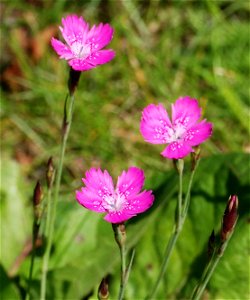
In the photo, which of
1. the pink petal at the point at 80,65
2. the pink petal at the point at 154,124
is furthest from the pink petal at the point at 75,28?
the pink petal at the point at 154,124

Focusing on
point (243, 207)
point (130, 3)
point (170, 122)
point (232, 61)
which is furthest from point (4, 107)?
point (170, 122)

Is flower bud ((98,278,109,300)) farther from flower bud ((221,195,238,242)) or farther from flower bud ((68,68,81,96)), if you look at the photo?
flower bud ((68,68,81,96))

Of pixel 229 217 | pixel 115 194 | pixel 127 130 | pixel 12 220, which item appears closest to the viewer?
pixel 229 217

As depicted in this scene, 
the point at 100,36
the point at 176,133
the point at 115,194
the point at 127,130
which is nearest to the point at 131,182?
the point at 115,194

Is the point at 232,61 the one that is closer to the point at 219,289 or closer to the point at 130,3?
the point at 130,3

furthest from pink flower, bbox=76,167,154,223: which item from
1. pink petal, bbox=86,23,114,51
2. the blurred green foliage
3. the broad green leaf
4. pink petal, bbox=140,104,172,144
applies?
the broad green leaf

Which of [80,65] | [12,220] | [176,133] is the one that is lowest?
[12,220]

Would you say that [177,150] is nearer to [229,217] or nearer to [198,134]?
[198,134]
